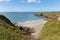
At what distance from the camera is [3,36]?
1461cm

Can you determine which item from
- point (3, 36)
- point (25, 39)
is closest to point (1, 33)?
point (3, 36)

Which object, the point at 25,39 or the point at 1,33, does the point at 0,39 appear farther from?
the point at 25,39

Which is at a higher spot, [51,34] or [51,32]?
[51,32]

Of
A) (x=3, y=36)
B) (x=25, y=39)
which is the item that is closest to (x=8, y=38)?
(x=3, y=36)

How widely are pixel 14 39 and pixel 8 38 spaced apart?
0.60 metres

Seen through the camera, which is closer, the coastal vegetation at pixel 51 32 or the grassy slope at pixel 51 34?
the grassy slope at pixel 51 34

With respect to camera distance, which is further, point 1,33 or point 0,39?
point 1,33

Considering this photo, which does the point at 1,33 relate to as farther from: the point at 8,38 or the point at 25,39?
the point at 25,39

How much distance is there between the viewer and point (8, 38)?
1439 cm

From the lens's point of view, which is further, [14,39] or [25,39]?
[25,39]

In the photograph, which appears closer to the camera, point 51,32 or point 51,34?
point 51,34

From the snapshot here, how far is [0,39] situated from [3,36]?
17.7 inches

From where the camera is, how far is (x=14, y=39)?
48.5ft

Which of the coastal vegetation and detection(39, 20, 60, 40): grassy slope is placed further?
the coastal vegetation
